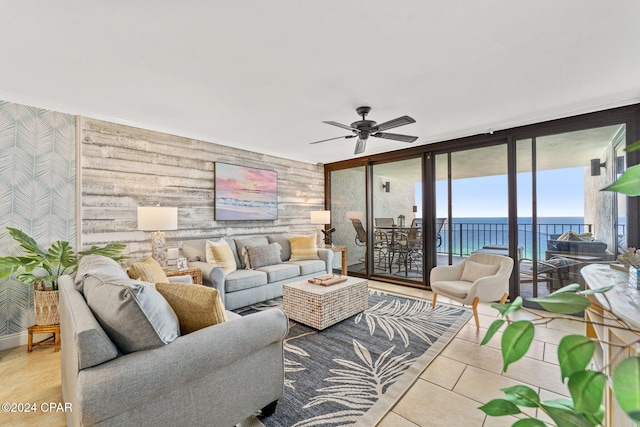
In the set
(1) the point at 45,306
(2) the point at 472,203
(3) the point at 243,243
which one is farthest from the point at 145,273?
(2) the point at 472,203

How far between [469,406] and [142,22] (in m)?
3.23

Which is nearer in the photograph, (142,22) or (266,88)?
(142,22)

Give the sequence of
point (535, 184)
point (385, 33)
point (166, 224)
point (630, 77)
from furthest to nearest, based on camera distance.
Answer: point (535, 184) < point (166, 224) < point (630, 77) < point (385, 33)

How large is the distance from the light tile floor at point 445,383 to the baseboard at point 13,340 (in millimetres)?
68

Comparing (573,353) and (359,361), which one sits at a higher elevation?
(573,353)

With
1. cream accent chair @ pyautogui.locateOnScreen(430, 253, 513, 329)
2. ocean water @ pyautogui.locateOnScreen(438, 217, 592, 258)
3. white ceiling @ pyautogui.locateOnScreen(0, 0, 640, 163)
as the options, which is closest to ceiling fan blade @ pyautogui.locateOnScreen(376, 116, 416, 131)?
white ceiling @ pyautogui.locateOnScreen(0, 0, 640, 163)

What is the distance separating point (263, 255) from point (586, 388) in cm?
401

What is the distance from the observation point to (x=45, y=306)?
2658mm

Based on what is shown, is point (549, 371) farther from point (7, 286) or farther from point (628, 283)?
point (7, 286)

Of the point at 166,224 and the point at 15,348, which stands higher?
the point at 166,224

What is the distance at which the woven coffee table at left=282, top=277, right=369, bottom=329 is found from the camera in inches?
119

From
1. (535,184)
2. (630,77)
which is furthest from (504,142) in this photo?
(630,77)

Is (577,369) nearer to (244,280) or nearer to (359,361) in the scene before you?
(359,361)

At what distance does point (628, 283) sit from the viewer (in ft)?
5.25
